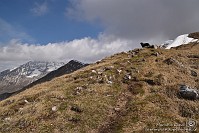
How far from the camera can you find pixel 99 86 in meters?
43.8

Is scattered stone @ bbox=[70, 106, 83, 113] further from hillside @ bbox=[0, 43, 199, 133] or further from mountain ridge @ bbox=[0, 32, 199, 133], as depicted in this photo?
hillside @ bbox=[0, 43, 199, 133]

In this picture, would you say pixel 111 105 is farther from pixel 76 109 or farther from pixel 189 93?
pixel 189 93

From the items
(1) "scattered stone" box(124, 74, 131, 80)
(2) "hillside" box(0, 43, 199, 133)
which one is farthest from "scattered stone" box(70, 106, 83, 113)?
(1) "scattered stone" box(124, 74, 131, 80)

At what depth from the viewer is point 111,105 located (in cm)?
3725

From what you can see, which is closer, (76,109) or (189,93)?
(76,109)

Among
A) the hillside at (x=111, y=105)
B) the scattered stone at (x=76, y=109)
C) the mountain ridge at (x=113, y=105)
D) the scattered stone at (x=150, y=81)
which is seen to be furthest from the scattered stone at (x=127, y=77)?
the scattered stone at (x=76, y=109)

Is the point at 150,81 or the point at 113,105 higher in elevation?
the point at 150,81

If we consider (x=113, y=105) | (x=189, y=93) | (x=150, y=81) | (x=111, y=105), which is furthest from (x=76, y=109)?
(x=189, y=93)

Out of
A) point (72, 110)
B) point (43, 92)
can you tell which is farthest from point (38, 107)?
point (43, 92)

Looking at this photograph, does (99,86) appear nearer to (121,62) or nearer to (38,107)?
(38,107)

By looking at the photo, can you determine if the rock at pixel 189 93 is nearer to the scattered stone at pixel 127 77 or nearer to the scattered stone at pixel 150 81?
the scattered stone at pixel 150 81

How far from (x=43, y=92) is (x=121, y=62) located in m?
20.6

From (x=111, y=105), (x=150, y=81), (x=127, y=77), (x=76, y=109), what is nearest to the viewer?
(x=76, y=109)

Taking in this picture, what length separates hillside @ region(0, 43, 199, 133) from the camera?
105 feet
